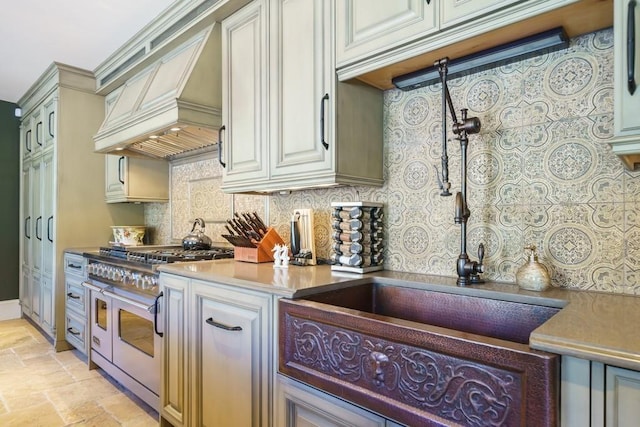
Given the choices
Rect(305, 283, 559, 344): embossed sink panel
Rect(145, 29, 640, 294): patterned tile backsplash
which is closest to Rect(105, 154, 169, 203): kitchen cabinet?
Rect(145, 29, 640, 294): patterned tile backsplash

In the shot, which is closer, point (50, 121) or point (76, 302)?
point (76, 302)

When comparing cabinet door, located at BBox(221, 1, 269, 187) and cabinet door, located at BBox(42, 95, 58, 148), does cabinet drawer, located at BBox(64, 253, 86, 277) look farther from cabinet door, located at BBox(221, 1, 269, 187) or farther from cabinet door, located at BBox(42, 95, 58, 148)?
cabinet door, located at BBox(221, 1, 269, 187)

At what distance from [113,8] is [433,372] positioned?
281 cm

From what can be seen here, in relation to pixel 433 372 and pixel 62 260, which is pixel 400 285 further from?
pixel 62 260

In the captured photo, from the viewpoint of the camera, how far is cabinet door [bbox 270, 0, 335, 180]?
165cm

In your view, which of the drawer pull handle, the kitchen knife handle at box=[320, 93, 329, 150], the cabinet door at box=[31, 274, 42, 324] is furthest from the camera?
the cabinet door at box=[31, 274, 42, 324]

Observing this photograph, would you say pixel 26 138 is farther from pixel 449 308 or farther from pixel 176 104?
pixel 449 308

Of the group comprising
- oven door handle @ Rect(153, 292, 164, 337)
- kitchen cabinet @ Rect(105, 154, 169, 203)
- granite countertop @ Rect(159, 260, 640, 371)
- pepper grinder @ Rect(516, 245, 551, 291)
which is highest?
kitchen cabinet @ Rect(105, 154, 169, 203)

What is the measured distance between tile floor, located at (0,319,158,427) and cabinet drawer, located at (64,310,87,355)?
13cm

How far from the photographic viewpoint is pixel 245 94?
6.84 feet

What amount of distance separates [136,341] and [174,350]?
25.3 inches

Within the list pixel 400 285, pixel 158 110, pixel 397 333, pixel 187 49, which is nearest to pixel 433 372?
pixel 397 333

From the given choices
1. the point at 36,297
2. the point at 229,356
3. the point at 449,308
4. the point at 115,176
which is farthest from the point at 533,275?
the point at 36,297

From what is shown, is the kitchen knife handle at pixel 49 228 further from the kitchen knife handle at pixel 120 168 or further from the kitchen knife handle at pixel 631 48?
the kitchen knife handle at pixel 631 48
